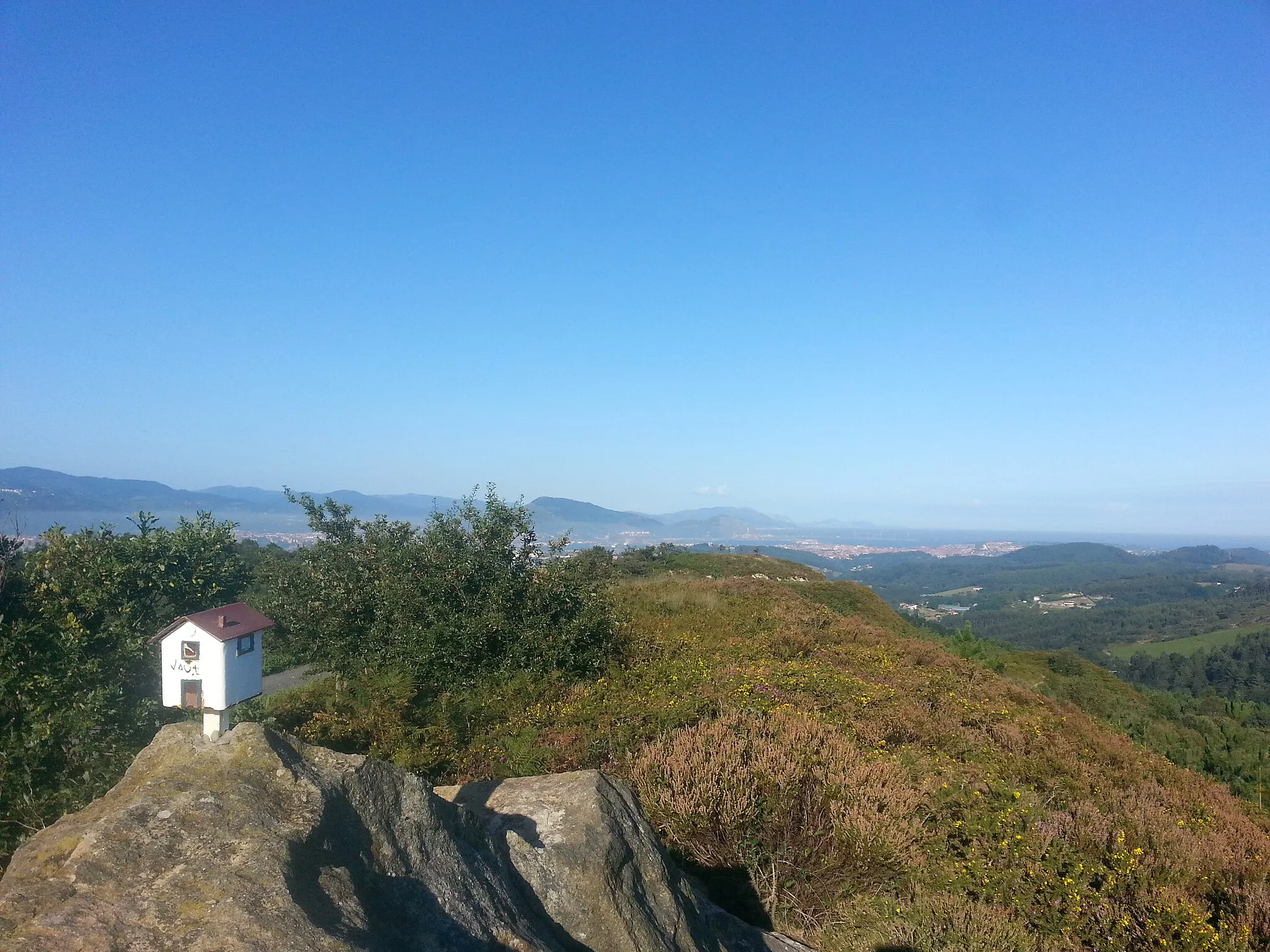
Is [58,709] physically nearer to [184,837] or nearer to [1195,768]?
[184,837]

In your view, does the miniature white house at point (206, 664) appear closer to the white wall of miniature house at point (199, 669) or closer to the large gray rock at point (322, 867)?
the white wall of miniature house at point (199, 669)

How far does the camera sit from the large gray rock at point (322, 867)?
262 cm

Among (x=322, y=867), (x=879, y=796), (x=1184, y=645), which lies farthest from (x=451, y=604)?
(x=1184, y=645)

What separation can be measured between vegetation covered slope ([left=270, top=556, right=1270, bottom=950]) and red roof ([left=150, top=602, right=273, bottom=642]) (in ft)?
12.2

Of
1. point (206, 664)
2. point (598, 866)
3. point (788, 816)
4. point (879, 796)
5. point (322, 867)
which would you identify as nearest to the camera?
point (322, 867)

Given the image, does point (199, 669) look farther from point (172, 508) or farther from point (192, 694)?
point (172, 508)

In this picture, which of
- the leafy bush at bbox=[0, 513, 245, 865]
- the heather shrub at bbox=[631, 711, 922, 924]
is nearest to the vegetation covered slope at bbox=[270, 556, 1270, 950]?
the heather shrub at bbox=[631, 711, 922, 924]

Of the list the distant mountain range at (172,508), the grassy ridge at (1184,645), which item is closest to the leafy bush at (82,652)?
the distant mountain range at (172,508)

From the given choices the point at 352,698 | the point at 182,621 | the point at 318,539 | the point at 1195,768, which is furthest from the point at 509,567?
the point at 1195,768

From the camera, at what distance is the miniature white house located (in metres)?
3.60

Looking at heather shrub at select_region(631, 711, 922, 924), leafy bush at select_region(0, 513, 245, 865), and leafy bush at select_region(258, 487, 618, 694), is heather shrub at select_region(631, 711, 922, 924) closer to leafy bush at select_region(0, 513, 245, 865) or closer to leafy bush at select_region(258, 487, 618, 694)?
leafy bush at select_region(0, 513, 245, 865)

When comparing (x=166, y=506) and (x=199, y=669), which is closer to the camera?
(x=199, y=669)

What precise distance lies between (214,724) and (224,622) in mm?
514

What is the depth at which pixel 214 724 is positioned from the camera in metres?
3.63
